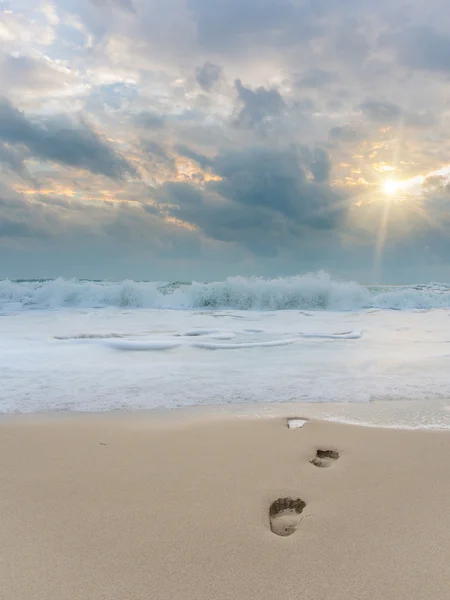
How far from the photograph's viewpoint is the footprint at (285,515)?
1479 mm

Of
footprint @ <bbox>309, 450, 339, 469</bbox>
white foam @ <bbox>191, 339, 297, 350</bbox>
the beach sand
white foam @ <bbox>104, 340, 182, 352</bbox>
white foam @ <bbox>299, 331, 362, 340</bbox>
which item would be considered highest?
white foam @ <bbox>299, 331, 362, 340</bbox>

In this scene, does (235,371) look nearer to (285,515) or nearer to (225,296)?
(285,515)

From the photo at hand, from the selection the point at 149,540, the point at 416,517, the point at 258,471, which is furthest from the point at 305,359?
the point at 149,540

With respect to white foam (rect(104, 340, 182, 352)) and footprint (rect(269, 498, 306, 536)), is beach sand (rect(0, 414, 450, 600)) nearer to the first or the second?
footprint (rect(269, 498, 306, 536))

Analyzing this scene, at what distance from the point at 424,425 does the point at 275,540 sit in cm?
153

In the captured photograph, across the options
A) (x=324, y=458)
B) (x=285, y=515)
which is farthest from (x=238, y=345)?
(x=285, y=515)

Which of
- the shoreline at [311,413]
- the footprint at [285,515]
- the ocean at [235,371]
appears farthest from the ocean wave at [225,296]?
the footprint at [285,515]

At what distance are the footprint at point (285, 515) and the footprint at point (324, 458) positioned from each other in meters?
0.38

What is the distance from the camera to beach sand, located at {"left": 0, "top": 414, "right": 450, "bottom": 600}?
1211 mm

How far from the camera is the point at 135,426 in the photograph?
2580 mm

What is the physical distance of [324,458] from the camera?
209 centimetres

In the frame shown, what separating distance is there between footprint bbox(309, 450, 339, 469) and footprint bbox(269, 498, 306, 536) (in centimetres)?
38

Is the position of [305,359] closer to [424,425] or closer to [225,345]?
[225,345]

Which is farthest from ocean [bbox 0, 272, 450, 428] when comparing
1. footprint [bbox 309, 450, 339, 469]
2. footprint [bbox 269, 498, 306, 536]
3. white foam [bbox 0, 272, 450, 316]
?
white foam [bbox 0, 272, 450, 316]
